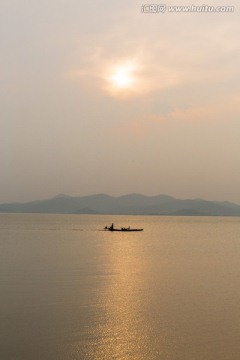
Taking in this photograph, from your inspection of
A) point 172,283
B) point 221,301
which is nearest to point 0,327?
point 221,301

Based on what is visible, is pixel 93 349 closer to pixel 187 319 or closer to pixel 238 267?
pixel 187 319

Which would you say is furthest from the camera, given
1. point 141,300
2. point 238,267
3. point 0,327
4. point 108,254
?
point 108,254

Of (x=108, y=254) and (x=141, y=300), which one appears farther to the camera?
(x=108, y=254)

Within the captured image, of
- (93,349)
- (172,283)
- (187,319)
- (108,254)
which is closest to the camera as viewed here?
(93,349)

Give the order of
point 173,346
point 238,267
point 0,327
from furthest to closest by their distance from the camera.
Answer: point 238,267
point 0,327
point 173,346

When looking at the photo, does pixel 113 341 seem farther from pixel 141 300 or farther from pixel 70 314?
pixel 141 300

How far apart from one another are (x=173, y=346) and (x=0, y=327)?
928 centimetres

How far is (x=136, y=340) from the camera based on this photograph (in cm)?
2303

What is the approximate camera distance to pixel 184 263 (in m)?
58.5

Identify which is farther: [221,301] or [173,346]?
[221,301]

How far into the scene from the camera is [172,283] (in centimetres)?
4125

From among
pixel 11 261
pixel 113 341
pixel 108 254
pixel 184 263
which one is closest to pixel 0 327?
pixel 113 341

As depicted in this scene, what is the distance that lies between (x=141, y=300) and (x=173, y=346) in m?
10.0

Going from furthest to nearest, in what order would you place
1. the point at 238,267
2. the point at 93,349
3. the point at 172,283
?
the point at 238,267
the point at 172,283
the point at 93,349
